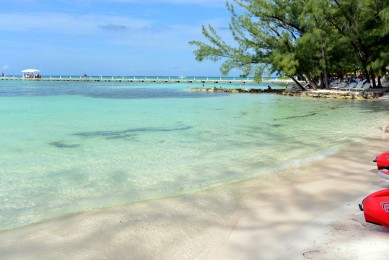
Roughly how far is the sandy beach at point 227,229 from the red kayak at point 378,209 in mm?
143

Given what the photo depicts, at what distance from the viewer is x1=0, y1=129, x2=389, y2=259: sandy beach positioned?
11.2 ft

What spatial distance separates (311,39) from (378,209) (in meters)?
25.6

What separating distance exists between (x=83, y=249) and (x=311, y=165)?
15.0 ft

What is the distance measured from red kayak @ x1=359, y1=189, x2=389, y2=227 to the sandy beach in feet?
0.47

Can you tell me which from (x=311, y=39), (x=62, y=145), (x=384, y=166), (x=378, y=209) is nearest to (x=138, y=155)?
(x=62, y=145)

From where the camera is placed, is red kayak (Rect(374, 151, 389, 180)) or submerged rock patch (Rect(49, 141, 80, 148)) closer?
red kayak (Rect(374, 151, 389, 180))

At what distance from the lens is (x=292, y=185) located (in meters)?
5.54

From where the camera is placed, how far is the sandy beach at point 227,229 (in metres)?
3.40

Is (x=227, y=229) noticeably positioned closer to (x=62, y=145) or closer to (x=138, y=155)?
(x=138, y=155)

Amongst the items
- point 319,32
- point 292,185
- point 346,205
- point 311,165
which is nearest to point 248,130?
point 311,165

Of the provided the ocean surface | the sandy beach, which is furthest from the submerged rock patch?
the sandy beach

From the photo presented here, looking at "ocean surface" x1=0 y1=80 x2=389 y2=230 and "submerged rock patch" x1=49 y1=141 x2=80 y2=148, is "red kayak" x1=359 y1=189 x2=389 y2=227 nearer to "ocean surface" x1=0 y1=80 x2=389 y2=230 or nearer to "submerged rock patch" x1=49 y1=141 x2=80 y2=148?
"ocean surface" x1=0 y1=80 x2=389 y2=230

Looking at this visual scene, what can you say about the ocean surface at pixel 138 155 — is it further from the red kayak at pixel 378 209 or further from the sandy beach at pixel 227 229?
the red kayak at pixel 378 209

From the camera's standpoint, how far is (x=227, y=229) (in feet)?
13.0
